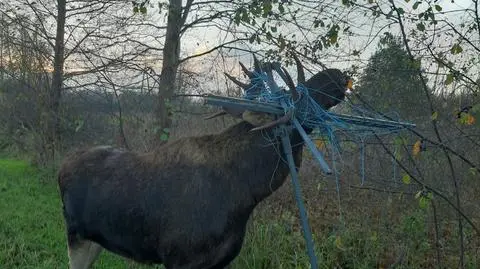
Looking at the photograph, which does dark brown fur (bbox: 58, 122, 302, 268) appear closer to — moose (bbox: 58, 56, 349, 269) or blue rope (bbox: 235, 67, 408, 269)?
moose (bbox: 58, 56, 349, 269)

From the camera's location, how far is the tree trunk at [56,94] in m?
14.9

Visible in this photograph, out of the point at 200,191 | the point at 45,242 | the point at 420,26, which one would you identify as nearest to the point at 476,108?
the point at 420,26

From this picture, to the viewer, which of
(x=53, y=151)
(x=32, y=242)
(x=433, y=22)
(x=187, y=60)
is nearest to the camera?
(x=433, y=22)

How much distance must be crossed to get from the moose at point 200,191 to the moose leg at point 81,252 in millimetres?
475

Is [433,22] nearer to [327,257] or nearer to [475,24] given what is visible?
[475,24]

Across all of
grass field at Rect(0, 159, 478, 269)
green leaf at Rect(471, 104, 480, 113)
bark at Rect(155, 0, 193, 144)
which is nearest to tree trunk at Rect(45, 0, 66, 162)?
bark at Rect(155, 0, 193, 144)

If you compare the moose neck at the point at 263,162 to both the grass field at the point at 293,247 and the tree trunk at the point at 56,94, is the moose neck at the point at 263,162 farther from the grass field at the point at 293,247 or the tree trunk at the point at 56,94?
the tree trunk at the point at 56,94

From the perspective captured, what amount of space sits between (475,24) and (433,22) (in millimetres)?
331

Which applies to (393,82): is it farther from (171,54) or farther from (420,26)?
(171,54)

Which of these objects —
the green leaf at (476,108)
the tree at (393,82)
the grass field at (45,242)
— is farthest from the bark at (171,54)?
the green leaf at (476,108)

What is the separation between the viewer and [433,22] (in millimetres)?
4367

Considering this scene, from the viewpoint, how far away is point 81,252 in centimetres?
487

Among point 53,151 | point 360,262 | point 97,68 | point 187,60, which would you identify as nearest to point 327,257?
point 360,262

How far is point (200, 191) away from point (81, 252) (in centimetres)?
153
